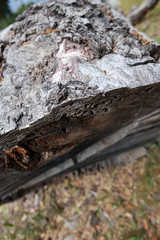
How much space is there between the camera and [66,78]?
24.6 inches

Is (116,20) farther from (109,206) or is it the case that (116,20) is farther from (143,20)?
(143,20)

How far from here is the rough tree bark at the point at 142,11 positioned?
2.37 m

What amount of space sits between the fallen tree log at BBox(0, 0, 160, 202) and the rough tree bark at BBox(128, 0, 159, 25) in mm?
1668

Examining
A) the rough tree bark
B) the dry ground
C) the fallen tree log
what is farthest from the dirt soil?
the rough tree bark

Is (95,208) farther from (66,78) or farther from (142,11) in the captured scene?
(142,11)

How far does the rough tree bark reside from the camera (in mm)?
2367

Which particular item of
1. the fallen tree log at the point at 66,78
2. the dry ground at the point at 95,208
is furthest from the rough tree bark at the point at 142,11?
the dry ground at the point at 95,208

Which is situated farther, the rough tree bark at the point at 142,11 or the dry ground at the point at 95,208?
the rough tree bark at the point at 142,11

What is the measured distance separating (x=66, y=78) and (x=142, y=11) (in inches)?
96.0

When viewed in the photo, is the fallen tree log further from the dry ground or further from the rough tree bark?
the rough tree bark

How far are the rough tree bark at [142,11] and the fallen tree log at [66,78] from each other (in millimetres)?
1668

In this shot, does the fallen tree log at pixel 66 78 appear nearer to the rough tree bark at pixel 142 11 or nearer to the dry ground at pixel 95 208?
the dry ground at pixel 95 208

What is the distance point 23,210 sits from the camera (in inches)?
70.2

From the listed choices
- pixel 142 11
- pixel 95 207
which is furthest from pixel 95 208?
pixel 142 11
